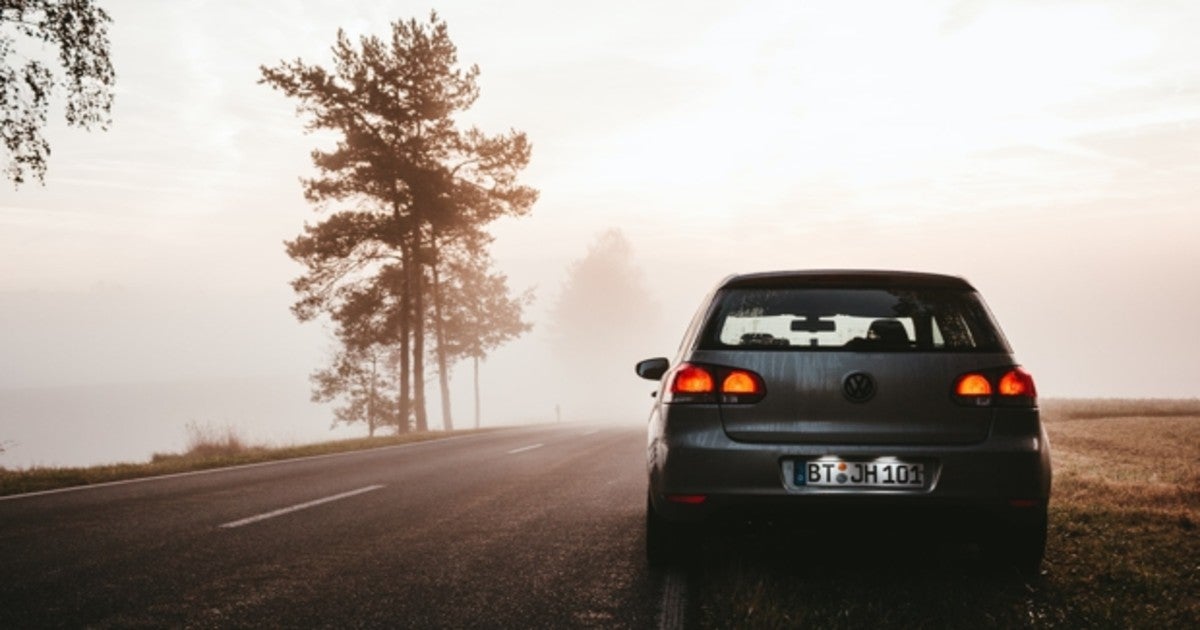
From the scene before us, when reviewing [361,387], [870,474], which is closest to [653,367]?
[870,474]

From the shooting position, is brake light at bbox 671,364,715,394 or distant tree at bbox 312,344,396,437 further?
distant tree at bbox 312,344,396,437

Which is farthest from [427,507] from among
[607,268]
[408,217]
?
[607,268]

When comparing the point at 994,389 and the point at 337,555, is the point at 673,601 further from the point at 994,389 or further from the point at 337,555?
the point at 337,555

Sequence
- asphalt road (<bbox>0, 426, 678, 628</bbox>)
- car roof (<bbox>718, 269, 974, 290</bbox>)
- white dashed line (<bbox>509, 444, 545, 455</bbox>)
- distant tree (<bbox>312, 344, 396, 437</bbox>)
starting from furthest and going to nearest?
distant tree (<bbox>312, 344, 396, 437</bbox>), white dashed line (<bbox>509, 444, 545, 455</bbox>), car roof (<bbox>718, 269, 974, 290</bbox>), asphalt road (<bbox>0, 426, 678, 628</bbox>)

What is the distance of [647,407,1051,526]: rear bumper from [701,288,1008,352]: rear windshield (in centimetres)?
45

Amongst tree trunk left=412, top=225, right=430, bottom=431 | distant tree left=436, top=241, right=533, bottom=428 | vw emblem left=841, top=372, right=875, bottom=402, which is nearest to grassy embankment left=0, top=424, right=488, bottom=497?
tree trunk left=412, top=225, right=430, bottom=431

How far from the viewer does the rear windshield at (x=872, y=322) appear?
4086 mm

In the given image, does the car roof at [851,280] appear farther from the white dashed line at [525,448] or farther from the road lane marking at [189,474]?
the white dashed line at [525,448]

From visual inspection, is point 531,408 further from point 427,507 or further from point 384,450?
point 427,507

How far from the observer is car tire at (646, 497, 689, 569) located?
176 inches

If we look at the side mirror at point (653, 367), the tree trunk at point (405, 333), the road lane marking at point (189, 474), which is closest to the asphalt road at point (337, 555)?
the road lane marking at point (189, 474)

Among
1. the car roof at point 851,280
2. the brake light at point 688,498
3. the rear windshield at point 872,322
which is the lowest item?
the brake light at point 688,498

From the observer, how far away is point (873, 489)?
151 inches

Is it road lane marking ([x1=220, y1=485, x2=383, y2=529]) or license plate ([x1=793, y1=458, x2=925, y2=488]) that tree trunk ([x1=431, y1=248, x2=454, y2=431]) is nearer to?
road lane marking ([x1=220, y1=485, x2=383, y2=529])
